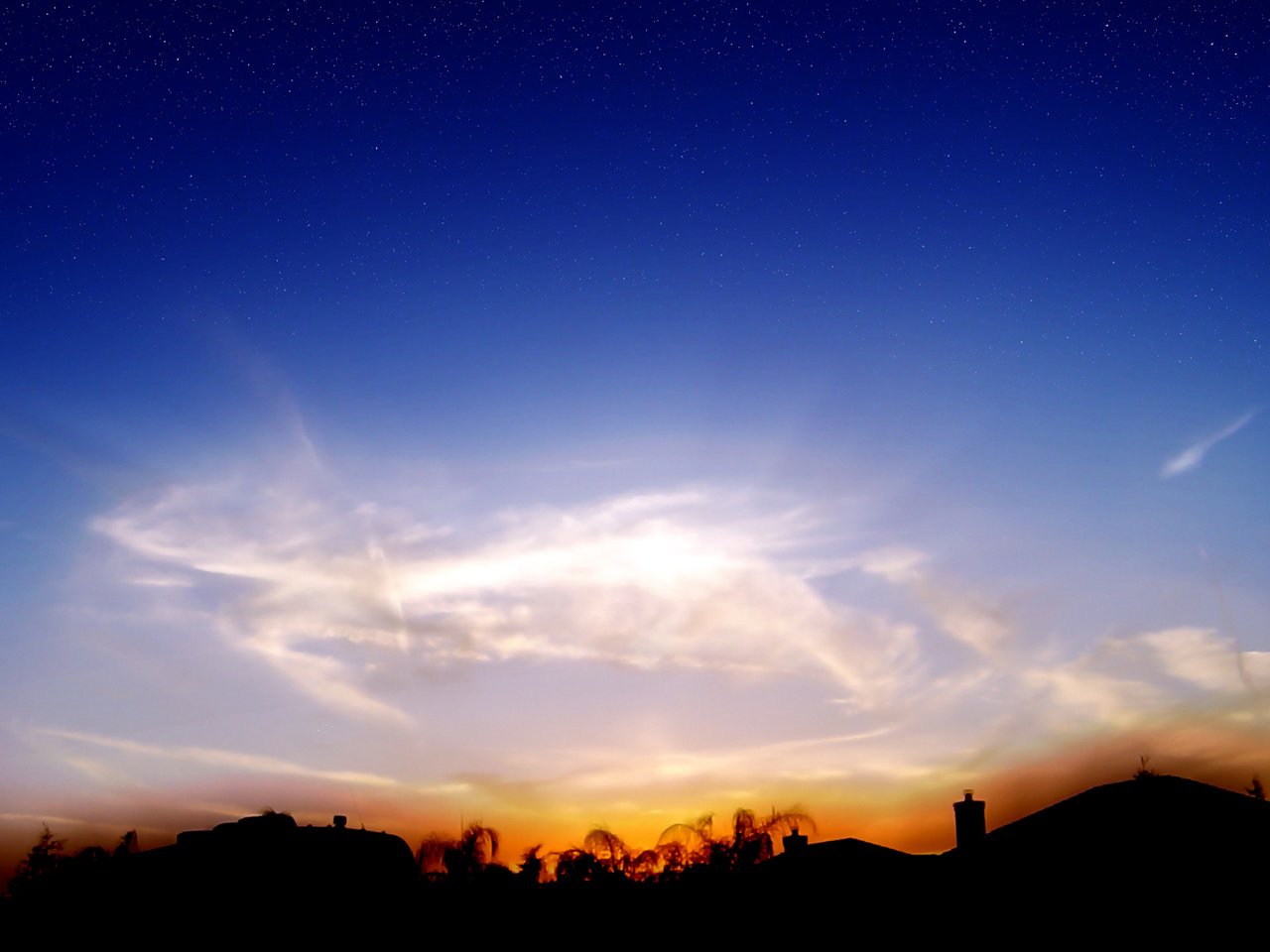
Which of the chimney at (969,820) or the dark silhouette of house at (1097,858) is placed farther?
the chimney at (969,820)

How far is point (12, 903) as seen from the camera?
138 ft

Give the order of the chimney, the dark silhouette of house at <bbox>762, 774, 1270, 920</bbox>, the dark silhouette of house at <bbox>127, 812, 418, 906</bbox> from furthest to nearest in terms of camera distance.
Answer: the dark silhouette of house at <bbox>127, 812, 418, 906</bbox>
the chimney
the dark silhouette of house at <bbox>762, 774, 1270, 920</bbox>

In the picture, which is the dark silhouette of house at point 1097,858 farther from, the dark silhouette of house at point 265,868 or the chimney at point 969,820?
the dark silhouette of house at point 265,868

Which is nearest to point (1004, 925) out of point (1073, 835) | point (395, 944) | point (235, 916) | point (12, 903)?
point (1073, 835)

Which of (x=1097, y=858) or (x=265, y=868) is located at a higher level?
(x=1097, y=858)

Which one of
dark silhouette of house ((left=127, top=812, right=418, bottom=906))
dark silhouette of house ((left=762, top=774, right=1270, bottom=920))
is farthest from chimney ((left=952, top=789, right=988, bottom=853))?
dark silhouette of house ((left=127, top=812, right=418, bottom=906))

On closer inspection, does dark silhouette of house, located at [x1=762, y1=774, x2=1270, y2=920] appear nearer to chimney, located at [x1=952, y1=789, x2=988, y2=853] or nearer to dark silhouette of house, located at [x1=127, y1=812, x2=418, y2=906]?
chimney, located at [x1=952, y1=789, x2=988, y2=853]

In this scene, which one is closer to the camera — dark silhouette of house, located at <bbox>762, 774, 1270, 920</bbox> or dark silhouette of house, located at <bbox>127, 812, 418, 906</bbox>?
dark silhouette of house, located at <bbox>762, 774, 1270, 920</bbox>

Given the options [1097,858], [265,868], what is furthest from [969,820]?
[265,868]

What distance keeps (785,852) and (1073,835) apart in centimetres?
1178

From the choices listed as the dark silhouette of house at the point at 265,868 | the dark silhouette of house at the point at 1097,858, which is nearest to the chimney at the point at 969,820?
the dark silhouette of house at the point at 1097,858

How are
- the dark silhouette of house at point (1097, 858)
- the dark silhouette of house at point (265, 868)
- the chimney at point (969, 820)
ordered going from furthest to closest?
the dark silhouette of house at point (265, 868) → the chimney at point (969, 820) → the dark silhouette of house at point (1097, 858)

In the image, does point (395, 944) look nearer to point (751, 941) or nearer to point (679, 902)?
point (679, 902)

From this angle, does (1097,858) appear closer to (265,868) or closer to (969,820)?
(969,820)
